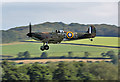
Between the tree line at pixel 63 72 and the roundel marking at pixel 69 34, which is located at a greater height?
the roundel marking at pixel 69 34

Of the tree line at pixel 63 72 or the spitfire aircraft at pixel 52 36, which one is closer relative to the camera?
the spitfire aircraft at pixel 52 36

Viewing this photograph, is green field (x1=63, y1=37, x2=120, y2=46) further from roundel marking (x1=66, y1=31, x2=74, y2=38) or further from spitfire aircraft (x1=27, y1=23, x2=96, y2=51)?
roundel marking (x1=66, y1=31, x2=74, y2=38)

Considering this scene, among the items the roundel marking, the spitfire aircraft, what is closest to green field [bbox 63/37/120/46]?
the spitfire aircraft

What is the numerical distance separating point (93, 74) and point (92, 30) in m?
52.7

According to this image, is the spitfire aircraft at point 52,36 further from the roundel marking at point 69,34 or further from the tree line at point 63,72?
the tree line at point 63,72

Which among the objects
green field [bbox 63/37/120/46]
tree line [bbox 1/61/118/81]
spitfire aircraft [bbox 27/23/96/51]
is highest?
spitfire aircraft [bbox 27/23/96/51]

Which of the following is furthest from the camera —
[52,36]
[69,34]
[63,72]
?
[63,72]

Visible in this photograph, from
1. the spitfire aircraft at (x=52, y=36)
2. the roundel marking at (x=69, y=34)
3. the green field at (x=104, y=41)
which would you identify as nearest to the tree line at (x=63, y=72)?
the spitfire aircraft at (x=52, y=36)

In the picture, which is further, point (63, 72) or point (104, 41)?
point (104, 41)

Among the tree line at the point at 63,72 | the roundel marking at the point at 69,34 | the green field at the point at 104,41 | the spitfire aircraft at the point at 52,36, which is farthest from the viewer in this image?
the green field at the point at 104,41

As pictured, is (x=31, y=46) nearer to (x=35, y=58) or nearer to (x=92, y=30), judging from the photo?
(x=35, y=58)

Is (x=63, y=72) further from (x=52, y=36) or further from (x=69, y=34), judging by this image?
(x=52, y=36)

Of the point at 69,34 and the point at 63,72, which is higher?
the point at 69,34

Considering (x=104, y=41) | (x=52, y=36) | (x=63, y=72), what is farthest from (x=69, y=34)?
(x=104, y=41)
